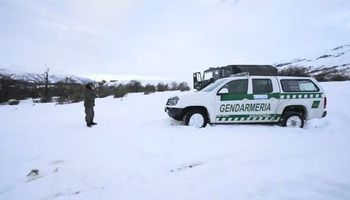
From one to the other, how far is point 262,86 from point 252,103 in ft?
2.24

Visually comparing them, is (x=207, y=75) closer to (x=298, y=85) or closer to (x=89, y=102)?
(x=298, y=85)

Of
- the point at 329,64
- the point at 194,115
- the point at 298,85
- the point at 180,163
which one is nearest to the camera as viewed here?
the point at 180,163

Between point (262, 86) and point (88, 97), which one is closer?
point (262, 86)

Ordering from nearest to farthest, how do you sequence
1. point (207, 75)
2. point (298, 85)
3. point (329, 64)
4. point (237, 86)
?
point (237, 86) → point (298, 85) → point (207, 75) → point (329, 64)

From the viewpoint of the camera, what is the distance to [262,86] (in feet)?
26.9

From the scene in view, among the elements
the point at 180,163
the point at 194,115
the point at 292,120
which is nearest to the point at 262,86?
the point at 292,120

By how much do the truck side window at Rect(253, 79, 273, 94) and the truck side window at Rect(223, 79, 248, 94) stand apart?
298 millimetres

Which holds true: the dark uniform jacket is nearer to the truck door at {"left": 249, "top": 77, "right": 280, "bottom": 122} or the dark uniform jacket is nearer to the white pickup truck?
the white pickup truck

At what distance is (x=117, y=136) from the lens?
742cm

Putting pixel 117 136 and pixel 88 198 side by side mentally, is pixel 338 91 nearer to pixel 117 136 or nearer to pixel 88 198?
pixel 117 136

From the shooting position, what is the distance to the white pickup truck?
7.96 m

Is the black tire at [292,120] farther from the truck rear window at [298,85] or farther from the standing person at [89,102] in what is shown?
the standing person at [89,102]

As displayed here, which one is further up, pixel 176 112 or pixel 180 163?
pixel 176 112

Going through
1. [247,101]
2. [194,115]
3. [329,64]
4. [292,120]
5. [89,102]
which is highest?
[329,64]
